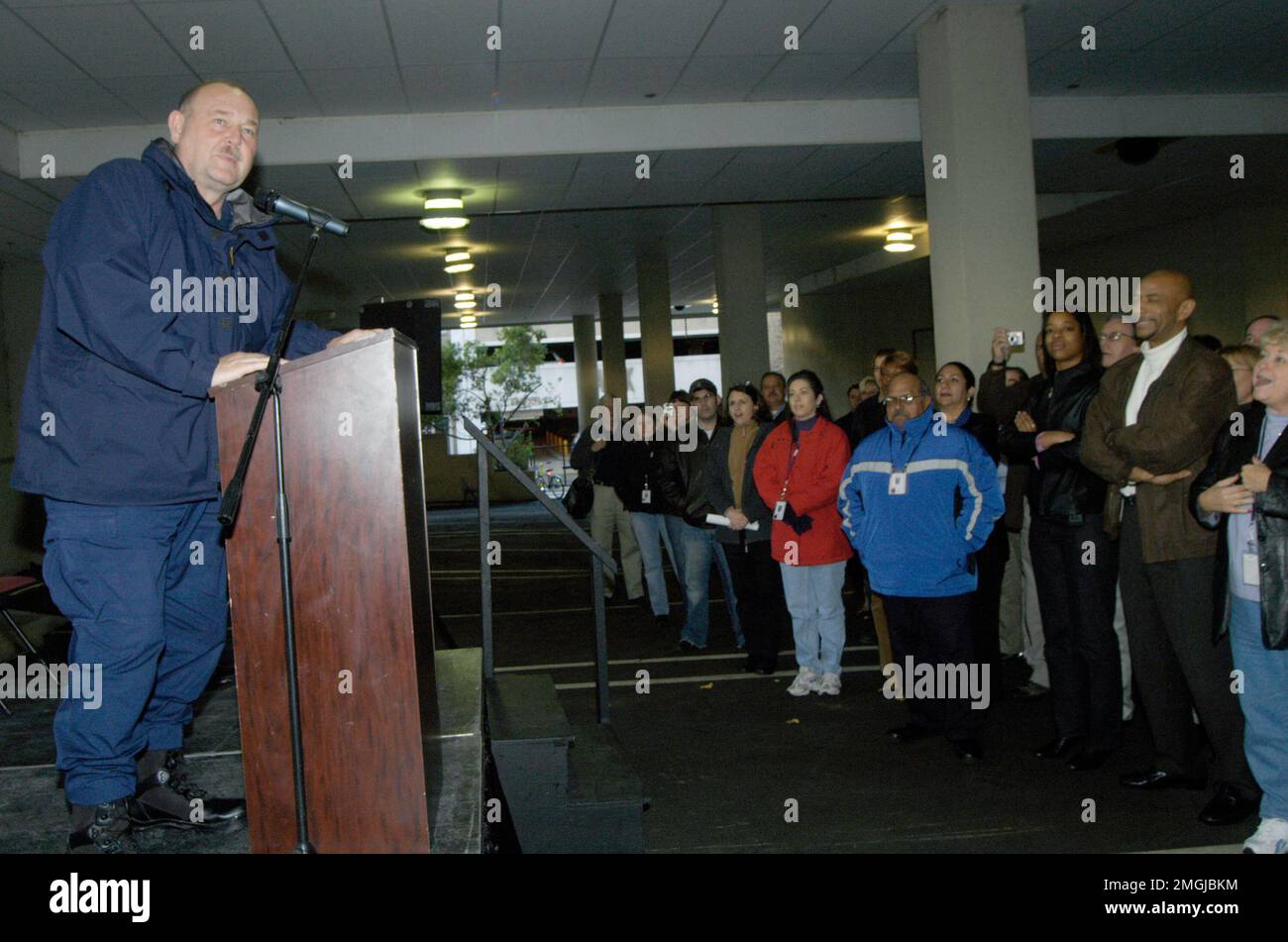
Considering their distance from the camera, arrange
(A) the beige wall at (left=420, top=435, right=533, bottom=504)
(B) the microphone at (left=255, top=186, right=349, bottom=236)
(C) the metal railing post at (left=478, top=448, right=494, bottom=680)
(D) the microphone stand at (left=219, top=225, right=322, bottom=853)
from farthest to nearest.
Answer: (A) the beige wall at (left=420, top=435, right=533, bottom=504) → (C) the metal railing post at (left=478, top=448, right=494, bottom=680) → (B) the microphone at (left=255, top=186, right=349, bottom=236) → (D) the microphone stand at (left=219, top=225, right=322, bottom=853)

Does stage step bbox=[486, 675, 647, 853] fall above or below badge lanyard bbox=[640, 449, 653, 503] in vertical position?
below

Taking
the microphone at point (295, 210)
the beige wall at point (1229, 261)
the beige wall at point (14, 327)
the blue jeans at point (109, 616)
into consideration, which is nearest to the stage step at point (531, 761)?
the blue jeans at point (109, 616)

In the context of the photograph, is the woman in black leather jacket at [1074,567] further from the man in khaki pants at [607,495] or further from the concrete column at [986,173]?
the man in khaki pants at [607,495]

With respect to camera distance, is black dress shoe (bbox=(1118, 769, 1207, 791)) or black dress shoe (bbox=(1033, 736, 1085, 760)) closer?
black dress shoe (bbox=(1118, 769, 1207, 791))

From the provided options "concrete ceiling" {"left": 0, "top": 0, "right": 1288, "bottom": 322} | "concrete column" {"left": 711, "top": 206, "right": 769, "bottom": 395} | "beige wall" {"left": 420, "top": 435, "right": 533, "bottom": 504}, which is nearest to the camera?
"concrete ceiling" {"left": 0, "top": 0, "right": 1288, "bottom": 322}

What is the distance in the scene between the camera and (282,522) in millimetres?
2145

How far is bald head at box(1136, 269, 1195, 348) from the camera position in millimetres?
3957

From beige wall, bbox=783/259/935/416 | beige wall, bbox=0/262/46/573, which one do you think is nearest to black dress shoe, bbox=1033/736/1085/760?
beige wall, bbox=0/262/46/573

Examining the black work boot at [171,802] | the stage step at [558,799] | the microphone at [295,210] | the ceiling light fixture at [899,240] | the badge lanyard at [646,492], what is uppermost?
the ceiling light fixture at [899,240]

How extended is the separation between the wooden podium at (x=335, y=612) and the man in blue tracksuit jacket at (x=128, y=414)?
15 centimetres

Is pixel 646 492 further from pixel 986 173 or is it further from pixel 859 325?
pixel 859 325

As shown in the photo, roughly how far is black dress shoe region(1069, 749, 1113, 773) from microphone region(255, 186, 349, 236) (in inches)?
139

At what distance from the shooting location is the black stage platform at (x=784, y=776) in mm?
3016

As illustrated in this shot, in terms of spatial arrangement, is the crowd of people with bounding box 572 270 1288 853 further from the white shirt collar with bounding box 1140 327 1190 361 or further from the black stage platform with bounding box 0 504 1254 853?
the black stage platform with bounding box 0 504 1254 853
